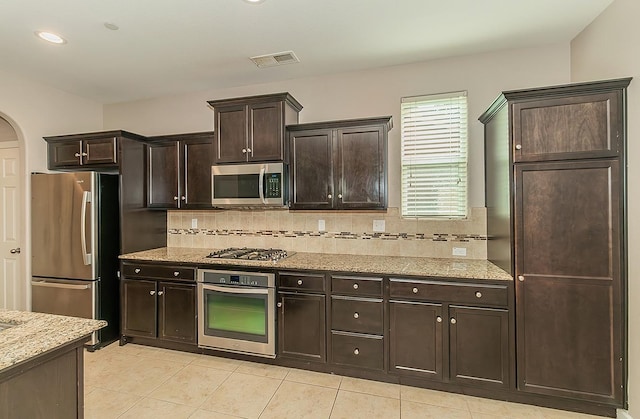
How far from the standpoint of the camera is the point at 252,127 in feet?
10.3

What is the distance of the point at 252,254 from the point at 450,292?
1851 millimetres

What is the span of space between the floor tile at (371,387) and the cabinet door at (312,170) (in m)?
1.49

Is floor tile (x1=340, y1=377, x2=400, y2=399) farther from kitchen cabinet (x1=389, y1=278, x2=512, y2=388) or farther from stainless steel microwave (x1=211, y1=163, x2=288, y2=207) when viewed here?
stainless steel microwave (x1=211, y1=163, x2=288, y2=207)

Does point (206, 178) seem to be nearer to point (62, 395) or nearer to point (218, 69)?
point (218, 69)

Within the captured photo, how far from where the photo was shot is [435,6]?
2.24 m

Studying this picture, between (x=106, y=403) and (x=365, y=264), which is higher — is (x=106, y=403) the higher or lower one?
the lower one

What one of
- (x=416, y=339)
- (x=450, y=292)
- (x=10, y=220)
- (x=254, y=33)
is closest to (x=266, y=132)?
(x=254, y=33)

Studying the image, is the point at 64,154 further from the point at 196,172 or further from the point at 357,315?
the point at 357,315

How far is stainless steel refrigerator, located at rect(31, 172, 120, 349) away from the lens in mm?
3191

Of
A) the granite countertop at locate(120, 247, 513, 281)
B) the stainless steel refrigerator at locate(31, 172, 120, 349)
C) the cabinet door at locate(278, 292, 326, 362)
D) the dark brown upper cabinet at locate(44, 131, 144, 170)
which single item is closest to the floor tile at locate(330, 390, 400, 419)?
the cabinet door at locate(278, 292, 326, 362)

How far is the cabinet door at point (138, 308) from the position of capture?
320 cm

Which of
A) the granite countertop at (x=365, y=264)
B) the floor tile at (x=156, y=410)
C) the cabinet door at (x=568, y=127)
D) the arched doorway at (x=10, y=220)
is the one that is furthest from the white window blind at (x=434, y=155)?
the arched doorway at (x=10, y=220)

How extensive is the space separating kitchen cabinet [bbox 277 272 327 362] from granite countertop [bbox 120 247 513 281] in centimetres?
12

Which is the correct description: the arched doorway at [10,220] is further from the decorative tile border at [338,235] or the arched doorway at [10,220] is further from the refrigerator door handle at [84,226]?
the decorative tile border at [338,235]
